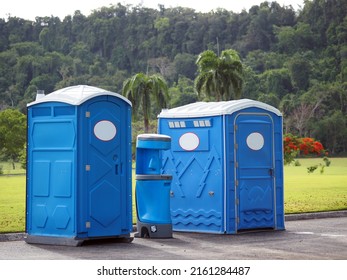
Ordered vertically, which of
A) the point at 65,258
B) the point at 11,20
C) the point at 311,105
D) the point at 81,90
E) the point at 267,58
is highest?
the point at 11,20

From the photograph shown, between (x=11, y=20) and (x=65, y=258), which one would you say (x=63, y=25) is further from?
(x=65, y=258)

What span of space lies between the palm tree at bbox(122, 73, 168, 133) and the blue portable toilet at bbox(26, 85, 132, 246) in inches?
1578

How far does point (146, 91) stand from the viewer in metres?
52.5

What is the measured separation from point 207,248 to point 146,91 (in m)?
41.9

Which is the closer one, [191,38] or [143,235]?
[143,235]

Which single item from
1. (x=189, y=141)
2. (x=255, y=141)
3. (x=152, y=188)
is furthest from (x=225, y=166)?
(x=152, y=188)

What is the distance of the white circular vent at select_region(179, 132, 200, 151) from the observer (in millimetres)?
13125

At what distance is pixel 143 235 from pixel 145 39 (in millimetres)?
119385

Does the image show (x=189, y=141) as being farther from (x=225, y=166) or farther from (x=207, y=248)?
(x=207, y=248)

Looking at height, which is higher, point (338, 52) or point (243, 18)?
point (243, 18)

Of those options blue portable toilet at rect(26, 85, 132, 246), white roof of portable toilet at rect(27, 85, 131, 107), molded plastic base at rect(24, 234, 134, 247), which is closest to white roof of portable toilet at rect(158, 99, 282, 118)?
blue portable toilet at rect(26, 85, 132, 246)

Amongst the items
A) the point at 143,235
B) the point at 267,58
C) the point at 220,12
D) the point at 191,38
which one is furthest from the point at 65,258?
the point at 220,12

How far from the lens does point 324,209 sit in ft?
58.7

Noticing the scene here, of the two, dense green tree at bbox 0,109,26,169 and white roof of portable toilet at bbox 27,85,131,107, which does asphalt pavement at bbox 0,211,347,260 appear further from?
dense green tree at bbox 0,109,26,169
